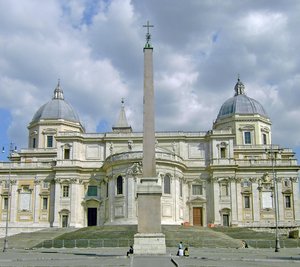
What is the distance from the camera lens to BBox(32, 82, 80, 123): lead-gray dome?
76363 mm

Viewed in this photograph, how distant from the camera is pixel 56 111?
252 feet

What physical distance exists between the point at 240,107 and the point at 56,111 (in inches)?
1122

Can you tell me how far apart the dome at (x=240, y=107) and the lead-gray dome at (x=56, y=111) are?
23418 mm

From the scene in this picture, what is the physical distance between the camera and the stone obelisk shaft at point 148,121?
98.2 ft

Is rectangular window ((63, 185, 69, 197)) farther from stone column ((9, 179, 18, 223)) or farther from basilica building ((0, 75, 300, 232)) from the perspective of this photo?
stone column ((9, 179, 18, 223))

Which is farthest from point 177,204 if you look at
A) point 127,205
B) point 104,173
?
point 104,173

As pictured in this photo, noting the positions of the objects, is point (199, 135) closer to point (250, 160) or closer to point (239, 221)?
point (250, 160)

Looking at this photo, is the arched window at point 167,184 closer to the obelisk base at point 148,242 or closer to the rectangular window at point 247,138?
the rectangular window at point 247,138

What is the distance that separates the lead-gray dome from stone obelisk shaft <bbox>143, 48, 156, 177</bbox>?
4550 centimetres

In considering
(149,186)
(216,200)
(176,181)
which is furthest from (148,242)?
(216,200)

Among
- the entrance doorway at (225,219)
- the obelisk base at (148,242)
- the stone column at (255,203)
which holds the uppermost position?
the stone column at (255,203)

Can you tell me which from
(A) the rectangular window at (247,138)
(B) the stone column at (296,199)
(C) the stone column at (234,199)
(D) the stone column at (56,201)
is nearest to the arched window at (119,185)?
(D) the stone column at (56,201)

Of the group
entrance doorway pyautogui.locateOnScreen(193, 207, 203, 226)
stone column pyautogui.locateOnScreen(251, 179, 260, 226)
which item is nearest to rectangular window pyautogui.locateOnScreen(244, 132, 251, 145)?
stone column pyautogui.locateOnScreen(251, 179, 260, 226)

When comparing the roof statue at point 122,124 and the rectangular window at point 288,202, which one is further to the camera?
the roof statue at point 122,124
